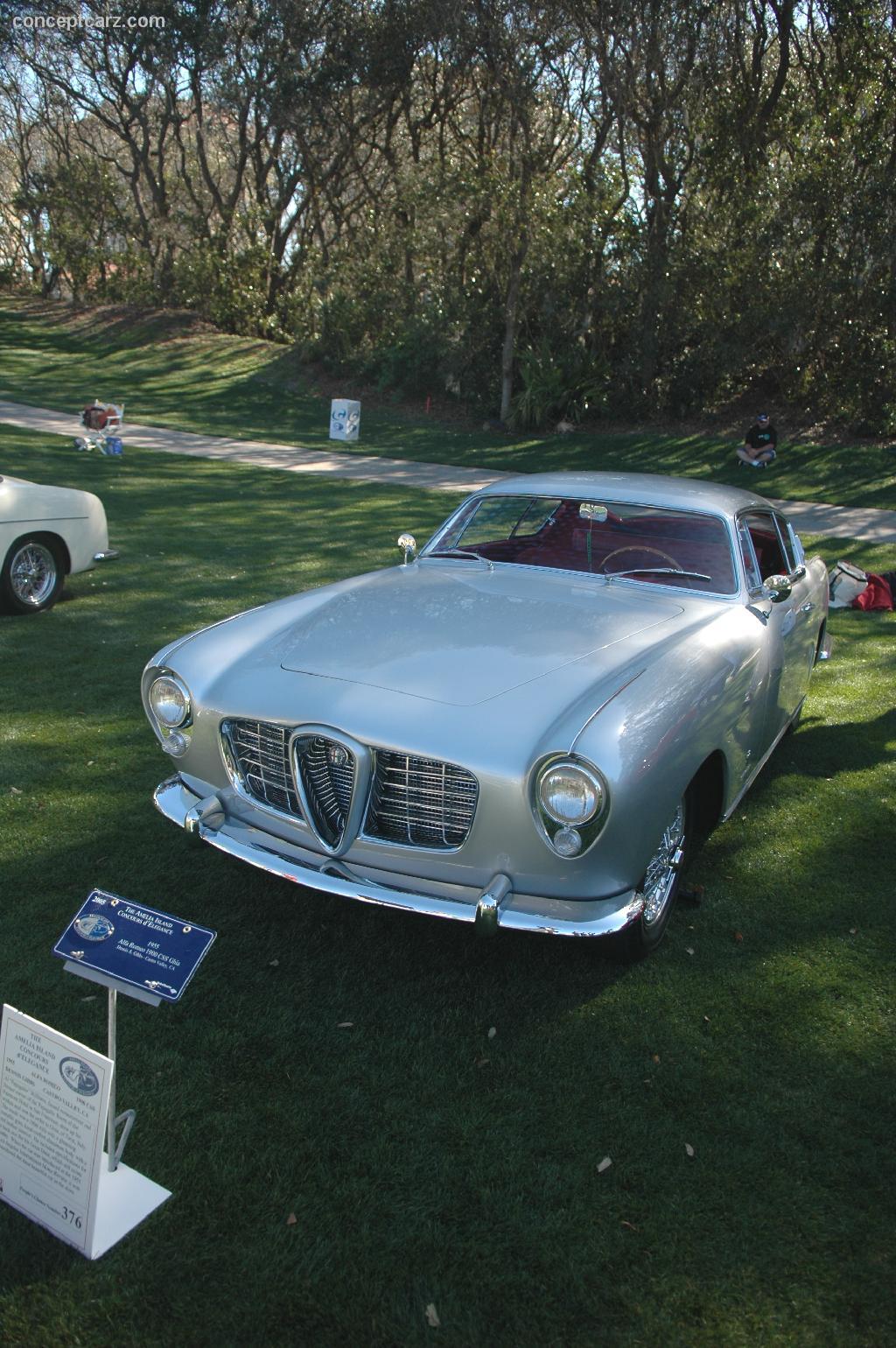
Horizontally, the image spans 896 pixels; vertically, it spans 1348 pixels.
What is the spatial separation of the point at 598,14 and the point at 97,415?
456 inches

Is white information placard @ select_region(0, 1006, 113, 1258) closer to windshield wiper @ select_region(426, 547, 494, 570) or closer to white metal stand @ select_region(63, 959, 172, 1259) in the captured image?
white metal stand @ select_region(63, 959, 172, 1259)

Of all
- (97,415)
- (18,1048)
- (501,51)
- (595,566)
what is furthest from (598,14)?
(18,1048)

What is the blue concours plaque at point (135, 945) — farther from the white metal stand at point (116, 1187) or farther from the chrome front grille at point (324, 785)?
the chrome front grille at point (324, 785)

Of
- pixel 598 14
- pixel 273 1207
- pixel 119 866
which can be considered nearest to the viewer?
pixel 273 1207

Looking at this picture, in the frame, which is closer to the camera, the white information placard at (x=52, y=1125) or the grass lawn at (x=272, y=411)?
the white information placard at (x=52, y=1125)

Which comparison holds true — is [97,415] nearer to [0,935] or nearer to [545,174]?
[545,174]

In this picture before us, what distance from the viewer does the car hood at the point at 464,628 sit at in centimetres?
367

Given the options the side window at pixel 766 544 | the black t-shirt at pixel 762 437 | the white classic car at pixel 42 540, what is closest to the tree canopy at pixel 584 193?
the black t-shirt at pixel 762 437

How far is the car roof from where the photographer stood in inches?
198

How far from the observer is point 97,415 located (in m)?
16.1

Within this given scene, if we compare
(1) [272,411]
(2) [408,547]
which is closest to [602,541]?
(2) [408,547]

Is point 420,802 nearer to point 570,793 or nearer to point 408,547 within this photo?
point 570,793

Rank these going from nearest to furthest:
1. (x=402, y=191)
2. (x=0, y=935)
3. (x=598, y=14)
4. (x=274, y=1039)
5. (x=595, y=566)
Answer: (x=274, y=1039) → (x=0, y=935) → (x=595, y=566) → (x=598, y=14) → (x=402, y=191)

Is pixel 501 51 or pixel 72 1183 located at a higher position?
pixel 501 51
